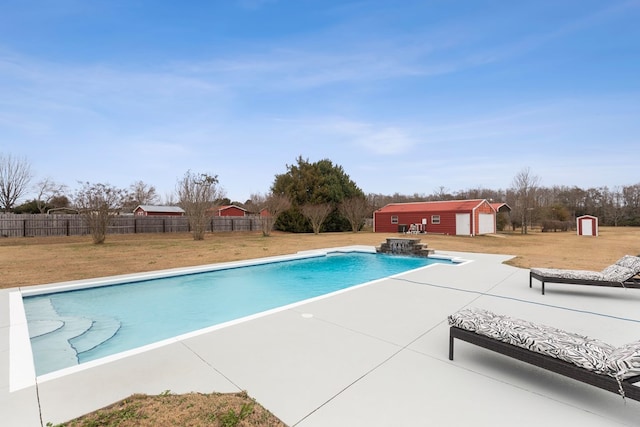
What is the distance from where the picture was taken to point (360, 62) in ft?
45.3

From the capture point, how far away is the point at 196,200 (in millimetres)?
19438

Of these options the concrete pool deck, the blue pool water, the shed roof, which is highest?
the shed roof

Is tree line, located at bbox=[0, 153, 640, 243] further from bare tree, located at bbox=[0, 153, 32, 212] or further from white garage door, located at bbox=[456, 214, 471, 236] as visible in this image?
white garage door, located at bbox=[456, 214, 471, 236]

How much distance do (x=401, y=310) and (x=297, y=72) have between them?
13.1m

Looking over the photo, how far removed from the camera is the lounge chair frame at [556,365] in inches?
79.7

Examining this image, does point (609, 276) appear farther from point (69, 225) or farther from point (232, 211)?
point (232, 211)

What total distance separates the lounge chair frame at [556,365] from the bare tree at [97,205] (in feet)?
59.4

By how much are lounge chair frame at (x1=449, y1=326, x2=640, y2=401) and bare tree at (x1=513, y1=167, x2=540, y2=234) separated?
3214cm

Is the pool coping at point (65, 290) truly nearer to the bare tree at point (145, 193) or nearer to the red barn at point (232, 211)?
the red barn at point (232, 211)

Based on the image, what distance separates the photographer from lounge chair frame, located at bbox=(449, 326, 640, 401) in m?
2.03

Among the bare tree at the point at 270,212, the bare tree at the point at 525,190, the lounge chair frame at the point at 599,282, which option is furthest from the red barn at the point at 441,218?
the lounge chair frame at the point at 599,282

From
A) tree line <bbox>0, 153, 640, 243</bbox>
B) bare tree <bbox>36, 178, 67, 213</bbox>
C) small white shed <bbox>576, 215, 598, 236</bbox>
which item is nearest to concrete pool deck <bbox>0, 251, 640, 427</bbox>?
tree line <bbox>0, 153, 640, 243</bbox>

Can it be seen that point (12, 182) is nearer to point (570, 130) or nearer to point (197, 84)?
point (197, 84)

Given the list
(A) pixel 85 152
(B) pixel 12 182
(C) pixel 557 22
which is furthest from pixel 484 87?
(B) pixel 12 182
